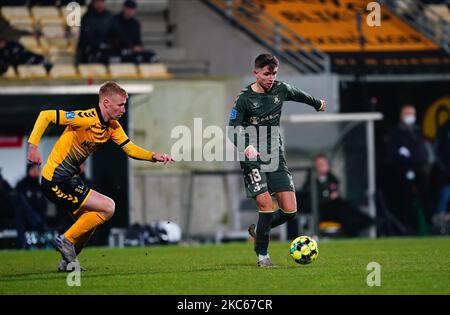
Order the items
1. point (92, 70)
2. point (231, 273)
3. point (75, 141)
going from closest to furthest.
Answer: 1. point (231, 273)
2. point (75, 141)
3. point (92, 70)

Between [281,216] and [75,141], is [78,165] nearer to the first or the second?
[75,141]

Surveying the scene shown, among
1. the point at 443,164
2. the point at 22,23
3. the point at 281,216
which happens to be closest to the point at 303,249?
the point at 281,216

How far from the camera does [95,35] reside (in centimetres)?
2452

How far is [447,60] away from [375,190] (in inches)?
138

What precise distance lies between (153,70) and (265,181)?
11.9 m

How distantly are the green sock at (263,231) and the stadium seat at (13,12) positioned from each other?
48.1 feet

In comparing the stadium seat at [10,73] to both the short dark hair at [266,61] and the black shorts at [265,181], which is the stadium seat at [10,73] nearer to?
the black shorts at [265,181]

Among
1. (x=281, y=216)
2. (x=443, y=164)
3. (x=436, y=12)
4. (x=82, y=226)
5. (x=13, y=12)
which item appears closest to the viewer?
(x=82, y=226)

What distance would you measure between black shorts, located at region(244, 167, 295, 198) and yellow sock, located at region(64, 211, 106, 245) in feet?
5.63

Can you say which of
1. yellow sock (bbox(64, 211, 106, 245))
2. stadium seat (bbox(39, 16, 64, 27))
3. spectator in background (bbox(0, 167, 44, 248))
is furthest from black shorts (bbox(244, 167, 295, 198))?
stadium seat (bbox(39, 16, 64, 27))

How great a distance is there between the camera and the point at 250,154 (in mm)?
12258

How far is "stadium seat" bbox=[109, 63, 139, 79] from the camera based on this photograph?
2422cm
